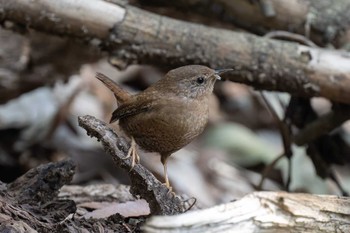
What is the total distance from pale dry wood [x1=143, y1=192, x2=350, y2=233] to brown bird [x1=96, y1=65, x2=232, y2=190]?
2.94 ft

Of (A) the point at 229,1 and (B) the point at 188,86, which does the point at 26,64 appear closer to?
(A) the point at 229,1

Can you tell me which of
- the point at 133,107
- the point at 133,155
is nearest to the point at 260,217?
the point at 133,155

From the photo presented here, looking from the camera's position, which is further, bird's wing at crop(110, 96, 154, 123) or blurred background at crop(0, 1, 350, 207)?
blurred background at crop(0, 1, 350, 207)

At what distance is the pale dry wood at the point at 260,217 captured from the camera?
2.24 meters

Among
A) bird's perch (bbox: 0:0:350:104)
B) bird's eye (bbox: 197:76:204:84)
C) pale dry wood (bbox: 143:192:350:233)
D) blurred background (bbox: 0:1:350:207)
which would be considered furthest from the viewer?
blurred background (bbox: 0:1:350:207)

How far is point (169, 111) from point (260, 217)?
Result: 1108mm

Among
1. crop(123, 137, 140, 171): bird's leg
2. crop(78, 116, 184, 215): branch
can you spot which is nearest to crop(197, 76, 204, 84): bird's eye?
crop(123, 137, 140, 171): bird's leg

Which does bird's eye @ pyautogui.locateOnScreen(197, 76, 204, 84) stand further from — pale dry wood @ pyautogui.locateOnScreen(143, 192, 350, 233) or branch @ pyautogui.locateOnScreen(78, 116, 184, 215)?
pale dry wood @ pyautogui.locateOnScreen(143, 192, 350, 233)

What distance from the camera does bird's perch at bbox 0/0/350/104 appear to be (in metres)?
3.86

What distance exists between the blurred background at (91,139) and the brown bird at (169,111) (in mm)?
632

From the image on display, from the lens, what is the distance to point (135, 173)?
112 inches

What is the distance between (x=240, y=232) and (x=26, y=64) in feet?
10.3

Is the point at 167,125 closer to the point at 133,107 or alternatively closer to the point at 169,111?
the point at 169,111

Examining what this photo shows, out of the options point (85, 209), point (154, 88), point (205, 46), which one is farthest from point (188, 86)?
point (85, 209)
